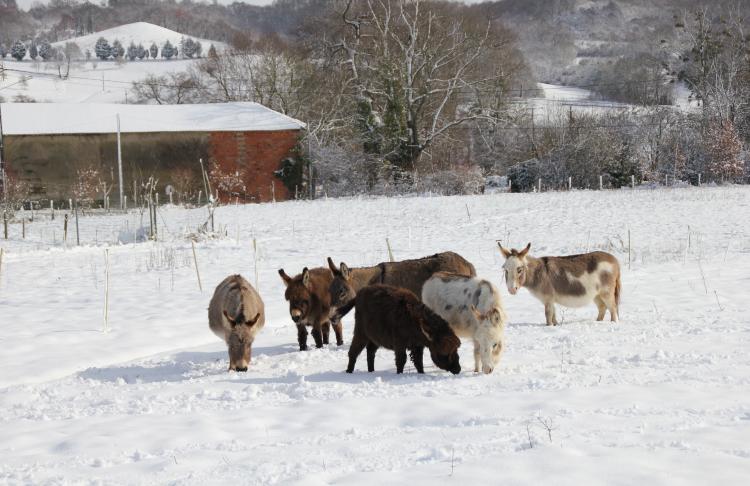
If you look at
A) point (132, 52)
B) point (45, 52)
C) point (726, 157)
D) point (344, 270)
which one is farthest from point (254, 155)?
point (45, 52)

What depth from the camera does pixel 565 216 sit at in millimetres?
30734

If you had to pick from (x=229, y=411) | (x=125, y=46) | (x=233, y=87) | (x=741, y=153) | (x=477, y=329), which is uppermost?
(x=125, y=46)

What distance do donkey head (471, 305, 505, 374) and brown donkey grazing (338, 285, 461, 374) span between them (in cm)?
28

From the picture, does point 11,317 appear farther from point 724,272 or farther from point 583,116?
point 583,116

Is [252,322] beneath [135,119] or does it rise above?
beneath

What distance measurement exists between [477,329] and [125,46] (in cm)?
20106

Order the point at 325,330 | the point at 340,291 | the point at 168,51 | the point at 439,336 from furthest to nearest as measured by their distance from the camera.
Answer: the point at 168,51 → the point at 325,330 → the point at 340,291 → the point at 439,336

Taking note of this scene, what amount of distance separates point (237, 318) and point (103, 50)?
19205 cm

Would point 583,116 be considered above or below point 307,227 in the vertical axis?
above

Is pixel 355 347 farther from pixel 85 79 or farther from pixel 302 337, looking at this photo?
pixel 85 79

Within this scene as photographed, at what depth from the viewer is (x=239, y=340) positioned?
10.1 m

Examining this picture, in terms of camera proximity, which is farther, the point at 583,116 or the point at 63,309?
the point at 583,116

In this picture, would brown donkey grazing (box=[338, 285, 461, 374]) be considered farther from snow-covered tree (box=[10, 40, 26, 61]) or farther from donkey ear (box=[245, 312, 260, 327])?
snow-covered tree (box=[10, 40, 26, 61])

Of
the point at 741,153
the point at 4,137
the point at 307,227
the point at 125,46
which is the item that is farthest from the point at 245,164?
the point at 125,46
